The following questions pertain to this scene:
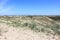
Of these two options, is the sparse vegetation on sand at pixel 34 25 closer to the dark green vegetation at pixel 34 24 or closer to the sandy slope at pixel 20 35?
the dark green vegetation at pixel 34 24

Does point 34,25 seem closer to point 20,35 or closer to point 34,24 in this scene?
point 34,24

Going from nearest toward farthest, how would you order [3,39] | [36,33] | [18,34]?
[3,39]
[18,34]
[36,33]

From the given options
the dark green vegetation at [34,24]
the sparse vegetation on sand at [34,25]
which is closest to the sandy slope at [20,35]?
the sparse vegetation on sand at [34,25]

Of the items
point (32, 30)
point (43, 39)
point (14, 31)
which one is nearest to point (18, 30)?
point (14, 31)

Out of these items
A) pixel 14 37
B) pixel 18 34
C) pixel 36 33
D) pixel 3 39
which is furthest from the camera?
pixel 36 33

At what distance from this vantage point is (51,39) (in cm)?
1221

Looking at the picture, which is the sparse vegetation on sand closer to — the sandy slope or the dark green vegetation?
the dark green vegetation

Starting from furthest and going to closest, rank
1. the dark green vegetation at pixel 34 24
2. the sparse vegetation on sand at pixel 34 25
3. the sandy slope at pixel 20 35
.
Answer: the dark green vegetation at pixel 34 24 < the sparse vegetation on sand at pixel 34 25 < the sandy slope at pixel 20 35

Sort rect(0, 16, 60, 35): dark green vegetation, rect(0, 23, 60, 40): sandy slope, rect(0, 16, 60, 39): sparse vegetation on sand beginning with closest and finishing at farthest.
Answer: rect(0, 23, 60, 40): sandy slope < rect(0, 16, 60, 39): sparse vegetation on sand < rect(0, 16, 60, 35): dark green vegetation

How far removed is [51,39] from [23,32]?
88.3 inches

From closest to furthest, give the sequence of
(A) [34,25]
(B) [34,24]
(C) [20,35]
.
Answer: (C) [20,35] → (A) [34,25] → (B) [34,24]

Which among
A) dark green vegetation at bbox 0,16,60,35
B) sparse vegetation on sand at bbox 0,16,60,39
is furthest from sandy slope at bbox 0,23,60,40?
dark green vegetation at bbox 0,16,60,35

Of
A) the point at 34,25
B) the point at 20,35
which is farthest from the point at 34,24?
the point at 20,35

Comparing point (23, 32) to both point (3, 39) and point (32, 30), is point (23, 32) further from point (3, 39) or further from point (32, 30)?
point (3, 39)
